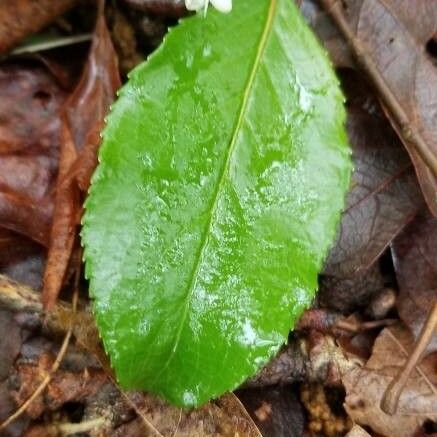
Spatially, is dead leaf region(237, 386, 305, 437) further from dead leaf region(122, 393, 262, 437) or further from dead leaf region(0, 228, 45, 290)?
dead leaf region(0, 228, 45, 290)

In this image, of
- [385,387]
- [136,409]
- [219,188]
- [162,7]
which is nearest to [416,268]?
[385,387]

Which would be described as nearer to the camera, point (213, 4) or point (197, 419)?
point (213, 4)

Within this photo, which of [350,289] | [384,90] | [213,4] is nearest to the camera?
[213,4]

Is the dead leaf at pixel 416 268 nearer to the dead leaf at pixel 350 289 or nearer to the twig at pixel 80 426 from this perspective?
the dead leaf at pixel 350 289

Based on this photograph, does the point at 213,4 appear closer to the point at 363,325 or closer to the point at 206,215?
the point at 206,215

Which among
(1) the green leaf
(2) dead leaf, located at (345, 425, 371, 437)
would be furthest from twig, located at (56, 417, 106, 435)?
(2) dead leaf, located at (345, 425, 371, 437)

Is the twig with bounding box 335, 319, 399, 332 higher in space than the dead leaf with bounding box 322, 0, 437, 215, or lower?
lower

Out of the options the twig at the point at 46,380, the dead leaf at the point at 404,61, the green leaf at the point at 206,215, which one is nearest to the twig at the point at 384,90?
the dead leaf at the point at 404,61
